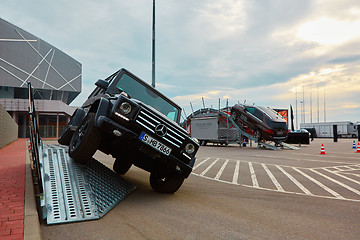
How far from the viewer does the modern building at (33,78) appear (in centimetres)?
3912

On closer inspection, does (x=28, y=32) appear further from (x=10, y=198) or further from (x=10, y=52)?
(x=10, y=198)

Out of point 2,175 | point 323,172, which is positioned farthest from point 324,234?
point 2,175

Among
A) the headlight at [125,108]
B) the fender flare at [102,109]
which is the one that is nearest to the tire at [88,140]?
the fender flare at [102,109]

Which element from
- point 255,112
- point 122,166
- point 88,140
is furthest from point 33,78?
point 88,140

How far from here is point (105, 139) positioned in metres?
4.57

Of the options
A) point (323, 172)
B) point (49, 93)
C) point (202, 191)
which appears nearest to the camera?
point (202, 191)

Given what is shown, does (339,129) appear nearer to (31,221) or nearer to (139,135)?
(139,135)

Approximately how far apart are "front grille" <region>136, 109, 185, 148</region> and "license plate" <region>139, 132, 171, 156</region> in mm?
109

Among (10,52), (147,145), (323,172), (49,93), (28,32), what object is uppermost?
(28,32)

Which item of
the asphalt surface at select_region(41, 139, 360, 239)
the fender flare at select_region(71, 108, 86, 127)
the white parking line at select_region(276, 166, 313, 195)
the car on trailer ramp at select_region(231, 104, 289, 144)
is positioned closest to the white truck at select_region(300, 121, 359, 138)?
the car on trailer ramp at select_region(231, 104, 289, 144)

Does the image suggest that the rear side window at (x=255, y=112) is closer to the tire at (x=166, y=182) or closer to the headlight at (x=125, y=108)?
the tire at (x=166, y=182)

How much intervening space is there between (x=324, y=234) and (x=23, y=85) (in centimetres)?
5294

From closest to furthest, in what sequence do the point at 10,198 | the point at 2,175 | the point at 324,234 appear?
the point at 324,234 → the point at 10,198 → the point at 2,175

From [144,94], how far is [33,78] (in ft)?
169
